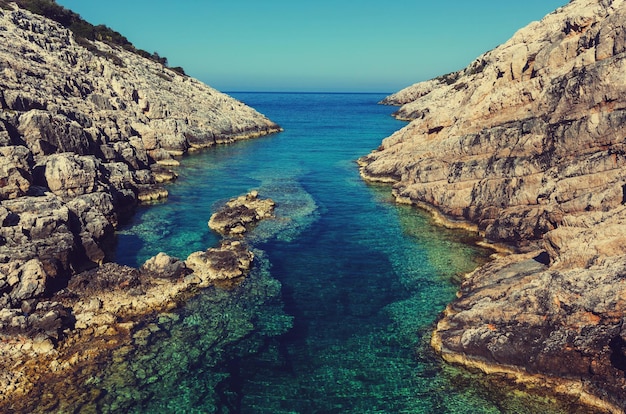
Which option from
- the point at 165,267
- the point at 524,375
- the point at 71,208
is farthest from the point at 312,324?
the point at 71,208

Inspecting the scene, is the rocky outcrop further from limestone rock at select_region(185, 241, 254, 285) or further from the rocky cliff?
the rocky cliff

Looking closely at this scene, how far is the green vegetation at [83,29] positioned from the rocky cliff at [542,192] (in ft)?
242

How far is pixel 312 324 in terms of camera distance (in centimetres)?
2975

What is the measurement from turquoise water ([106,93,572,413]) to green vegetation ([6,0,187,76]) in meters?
63.9

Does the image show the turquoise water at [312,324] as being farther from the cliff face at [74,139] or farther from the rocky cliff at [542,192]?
the cliff face at [74,139]

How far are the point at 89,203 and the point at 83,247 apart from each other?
8.83m

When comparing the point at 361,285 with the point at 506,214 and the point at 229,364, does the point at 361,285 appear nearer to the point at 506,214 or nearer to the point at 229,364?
the point at 229,364

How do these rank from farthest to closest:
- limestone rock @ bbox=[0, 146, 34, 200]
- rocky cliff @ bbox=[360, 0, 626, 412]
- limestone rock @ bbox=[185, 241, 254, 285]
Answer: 1. limestone rock @ bbox=[0, 146, 34, 200]
2. limestone rock @ bbox=[185, 241, 254, 285]
3. rocky cliff @ bbox=[360, 0, 626, 412]

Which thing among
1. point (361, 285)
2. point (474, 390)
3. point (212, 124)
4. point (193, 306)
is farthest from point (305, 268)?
point (212, 124)

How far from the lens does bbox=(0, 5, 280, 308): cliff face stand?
1372 inches

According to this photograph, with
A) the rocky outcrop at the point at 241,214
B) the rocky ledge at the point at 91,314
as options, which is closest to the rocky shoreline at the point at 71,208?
the rocky ledge at the point at 91,314

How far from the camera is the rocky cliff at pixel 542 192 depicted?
23.7m

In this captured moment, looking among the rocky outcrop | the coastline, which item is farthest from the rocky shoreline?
the coastline

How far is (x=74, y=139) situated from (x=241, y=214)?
23414 mm
